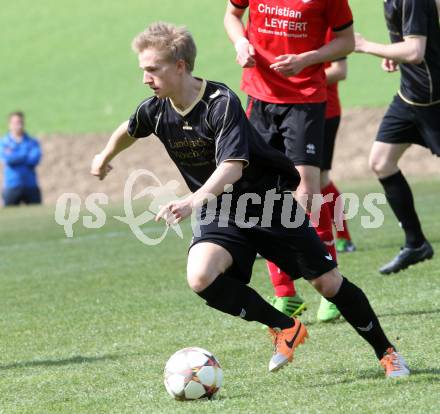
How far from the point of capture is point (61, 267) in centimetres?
1045

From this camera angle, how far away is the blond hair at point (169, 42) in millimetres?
5059

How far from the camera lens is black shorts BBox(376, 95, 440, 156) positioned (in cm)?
800

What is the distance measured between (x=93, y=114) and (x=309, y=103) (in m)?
24.9

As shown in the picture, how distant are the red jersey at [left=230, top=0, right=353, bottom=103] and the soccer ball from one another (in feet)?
8.11

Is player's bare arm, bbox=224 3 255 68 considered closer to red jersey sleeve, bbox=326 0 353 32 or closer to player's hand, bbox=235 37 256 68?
player's hand, bbox=235 37 256 68

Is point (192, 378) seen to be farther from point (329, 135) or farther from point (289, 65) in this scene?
point (329, 135)

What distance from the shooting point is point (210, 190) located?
4824 millimetres

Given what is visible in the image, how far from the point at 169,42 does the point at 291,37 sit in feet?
6.32

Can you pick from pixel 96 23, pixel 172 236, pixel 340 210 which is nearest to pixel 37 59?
pixel 96 23

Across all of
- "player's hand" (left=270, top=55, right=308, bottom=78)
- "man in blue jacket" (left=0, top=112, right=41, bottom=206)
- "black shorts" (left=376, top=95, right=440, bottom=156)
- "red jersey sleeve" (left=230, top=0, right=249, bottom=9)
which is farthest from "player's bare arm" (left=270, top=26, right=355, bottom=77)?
"man in blue jacket" (left=0, top=112, right=41, bottom=206)

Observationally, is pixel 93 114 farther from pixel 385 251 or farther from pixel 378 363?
pixel 378 363

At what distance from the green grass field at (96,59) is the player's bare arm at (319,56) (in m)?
21.9

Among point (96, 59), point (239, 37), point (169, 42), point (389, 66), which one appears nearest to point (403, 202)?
point (389, 66)

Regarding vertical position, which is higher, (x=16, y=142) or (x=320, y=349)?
(x=320, y=349)
